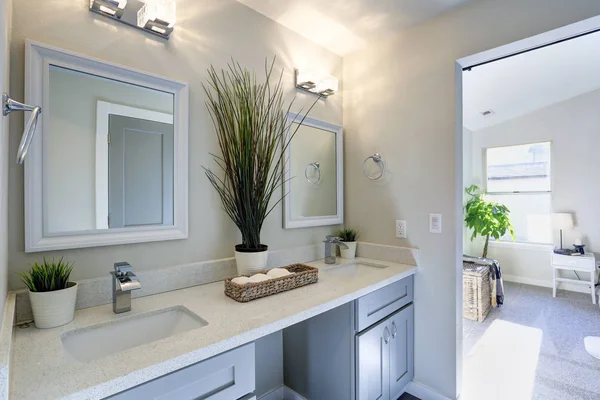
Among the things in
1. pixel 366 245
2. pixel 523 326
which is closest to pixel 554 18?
pixel 366 245

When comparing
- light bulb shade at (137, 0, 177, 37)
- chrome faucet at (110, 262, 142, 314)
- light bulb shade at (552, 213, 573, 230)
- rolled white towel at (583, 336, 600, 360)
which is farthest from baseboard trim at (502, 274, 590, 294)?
A: light bulb shade at (137, 0, 177, 37)

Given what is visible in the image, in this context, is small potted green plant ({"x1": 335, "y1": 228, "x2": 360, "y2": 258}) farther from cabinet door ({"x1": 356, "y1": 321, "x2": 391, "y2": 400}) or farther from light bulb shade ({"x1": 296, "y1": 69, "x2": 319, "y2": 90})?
light bulb shade ({"x1": 296, "y1": 69, "x2": 319, "y2": 90})

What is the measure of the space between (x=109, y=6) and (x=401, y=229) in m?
1.89

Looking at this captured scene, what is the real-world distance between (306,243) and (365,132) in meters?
0.89

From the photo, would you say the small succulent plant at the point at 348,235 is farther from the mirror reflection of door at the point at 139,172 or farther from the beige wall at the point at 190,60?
the mirror reflection of door at the point at 139,172

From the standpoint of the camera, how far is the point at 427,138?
1898mm

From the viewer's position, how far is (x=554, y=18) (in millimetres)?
1480

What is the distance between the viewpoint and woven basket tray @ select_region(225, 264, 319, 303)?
4.23ft

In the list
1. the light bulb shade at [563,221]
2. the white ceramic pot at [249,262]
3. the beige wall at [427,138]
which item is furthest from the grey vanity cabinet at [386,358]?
the light bulb shade at [563,221]

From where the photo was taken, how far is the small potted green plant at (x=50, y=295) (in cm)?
99

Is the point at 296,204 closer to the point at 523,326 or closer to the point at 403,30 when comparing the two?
the point at 403,30

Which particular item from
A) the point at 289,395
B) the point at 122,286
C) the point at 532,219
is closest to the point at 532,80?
the point at 532,219

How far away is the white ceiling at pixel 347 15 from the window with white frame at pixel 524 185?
3.57m

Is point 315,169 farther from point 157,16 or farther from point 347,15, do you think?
point 157,16
